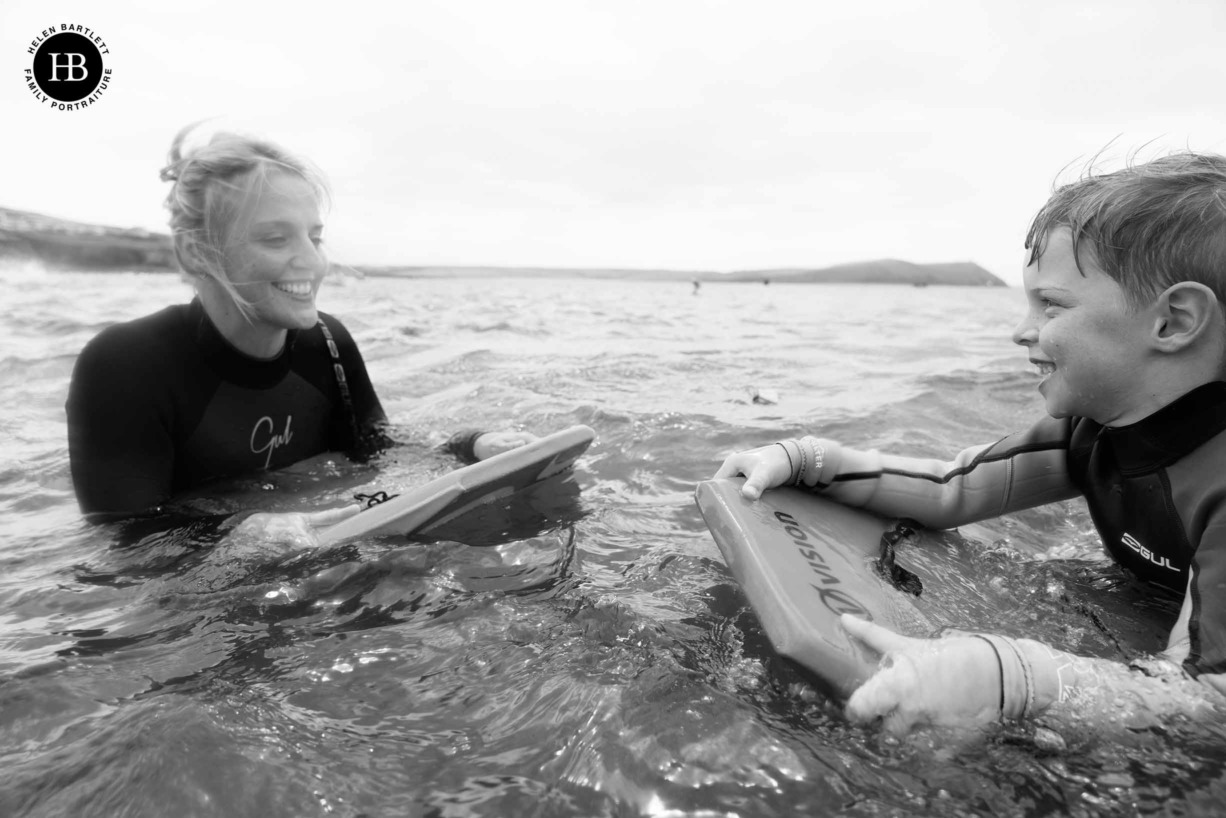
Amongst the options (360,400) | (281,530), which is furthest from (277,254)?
(281,530)

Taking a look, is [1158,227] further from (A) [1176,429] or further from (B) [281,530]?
(B) [281,530]

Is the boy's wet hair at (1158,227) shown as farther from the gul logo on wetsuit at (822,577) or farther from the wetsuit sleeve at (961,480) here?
the gul logo on wetsuit at (822,577)

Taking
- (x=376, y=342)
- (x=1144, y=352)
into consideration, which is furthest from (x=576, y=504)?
(x=376, y=342)

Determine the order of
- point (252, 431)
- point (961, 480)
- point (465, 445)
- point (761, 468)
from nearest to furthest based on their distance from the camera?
point (761, 468) < point (961, 480) < point (252, 431) < point (465, 445)

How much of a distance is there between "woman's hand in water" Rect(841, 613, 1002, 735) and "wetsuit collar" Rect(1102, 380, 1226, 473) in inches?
34.7

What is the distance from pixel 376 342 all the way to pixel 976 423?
23.3 feet

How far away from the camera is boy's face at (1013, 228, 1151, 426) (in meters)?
2.11

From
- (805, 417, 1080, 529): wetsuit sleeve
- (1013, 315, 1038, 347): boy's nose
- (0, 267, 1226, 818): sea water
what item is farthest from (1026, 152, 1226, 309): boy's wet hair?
(0, 267, 1226, 818): sea water

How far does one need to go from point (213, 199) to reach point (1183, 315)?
3.32 meters

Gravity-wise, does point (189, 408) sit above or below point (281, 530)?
above

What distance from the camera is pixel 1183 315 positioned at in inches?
80.7

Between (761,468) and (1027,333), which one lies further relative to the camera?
(761,468)

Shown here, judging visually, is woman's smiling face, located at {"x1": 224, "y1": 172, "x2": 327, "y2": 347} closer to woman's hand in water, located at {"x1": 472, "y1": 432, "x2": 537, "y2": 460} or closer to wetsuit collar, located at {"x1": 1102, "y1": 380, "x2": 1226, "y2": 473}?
woman's hand in water, located at {"x1": 472, "y1": 432, "x2": 537, "y2": 460}

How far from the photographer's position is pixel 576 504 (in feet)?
11.8
